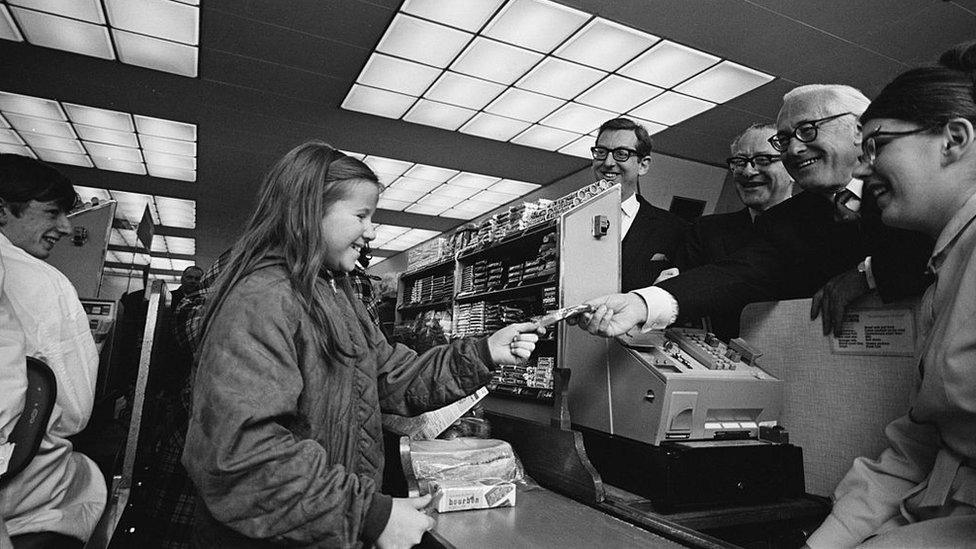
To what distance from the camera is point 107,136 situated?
7621 millimetres

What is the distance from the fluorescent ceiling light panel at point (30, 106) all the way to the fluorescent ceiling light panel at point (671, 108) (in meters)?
7.18

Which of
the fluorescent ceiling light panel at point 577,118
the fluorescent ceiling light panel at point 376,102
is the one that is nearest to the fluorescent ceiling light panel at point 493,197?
the fluorescent ceiling light panel at point 577,118

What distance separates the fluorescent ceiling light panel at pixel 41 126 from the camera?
281 inches

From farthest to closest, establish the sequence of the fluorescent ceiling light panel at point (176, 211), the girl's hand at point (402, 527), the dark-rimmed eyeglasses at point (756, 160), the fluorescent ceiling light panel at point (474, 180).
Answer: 1. the fluorescent ceiling light panel at point (176, 211)
2. the fluorescent ceiling light panel at point (474, 180)
3. the dark-rimmed eyeglasses at point (756, 160)
4. the girl's hand at point (402, 527)

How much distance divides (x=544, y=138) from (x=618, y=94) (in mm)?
1481

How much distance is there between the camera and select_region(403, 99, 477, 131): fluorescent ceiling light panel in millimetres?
6484

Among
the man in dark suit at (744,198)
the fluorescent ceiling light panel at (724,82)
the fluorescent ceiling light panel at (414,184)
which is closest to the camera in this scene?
the man in dark suit at (744,198)

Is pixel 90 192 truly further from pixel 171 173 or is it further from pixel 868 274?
pixel 868 274

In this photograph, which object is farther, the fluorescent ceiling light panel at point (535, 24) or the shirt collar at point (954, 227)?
the fluorescent ceiling light panel at point (535, 24)

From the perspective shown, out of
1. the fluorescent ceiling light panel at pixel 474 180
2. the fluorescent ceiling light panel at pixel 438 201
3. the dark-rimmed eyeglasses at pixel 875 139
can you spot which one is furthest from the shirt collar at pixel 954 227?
the fluorescent ceiling light panel at pixel 438 201

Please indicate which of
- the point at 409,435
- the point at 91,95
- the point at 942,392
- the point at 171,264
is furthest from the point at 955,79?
the point at 171,264

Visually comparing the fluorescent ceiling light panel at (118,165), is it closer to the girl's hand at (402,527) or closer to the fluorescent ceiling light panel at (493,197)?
the fluorescent ceiling light panel at (493,197)

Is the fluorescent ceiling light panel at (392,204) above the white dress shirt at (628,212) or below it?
above

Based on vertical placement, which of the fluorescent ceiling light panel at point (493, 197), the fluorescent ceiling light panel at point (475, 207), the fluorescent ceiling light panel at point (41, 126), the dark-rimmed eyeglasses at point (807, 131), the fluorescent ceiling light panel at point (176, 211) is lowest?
the dark-rimmed eyeglasses at point (807, 131)
